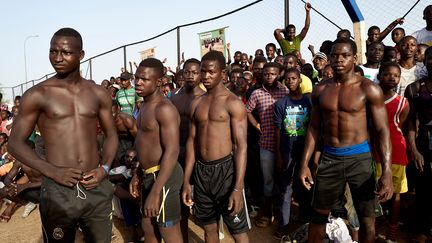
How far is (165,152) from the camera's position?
2.85m

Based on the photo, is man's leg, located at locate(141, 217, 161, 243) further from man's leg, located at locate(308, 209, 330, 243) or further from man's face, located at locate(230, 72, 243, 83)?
man's face, located at locate(230, 72, 243, 83)

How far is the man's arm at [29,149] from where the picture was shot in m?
2.23

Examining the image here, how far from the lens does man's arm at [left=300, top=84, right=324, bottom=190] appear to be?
10.9ft

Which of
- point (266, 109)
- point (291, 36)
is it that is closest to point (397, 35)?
point (291, 36)

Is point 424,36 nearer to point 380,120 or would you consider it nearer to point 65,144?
point 380,120

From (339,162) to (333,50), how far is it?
101 centimetres

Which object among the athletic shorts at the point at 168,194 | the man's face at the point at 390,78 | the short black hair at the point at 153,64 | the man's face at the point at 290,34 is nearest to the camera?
the athletic shorts at the point at 168,194

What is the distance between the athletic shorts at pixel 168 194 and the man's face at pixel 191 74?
132cm

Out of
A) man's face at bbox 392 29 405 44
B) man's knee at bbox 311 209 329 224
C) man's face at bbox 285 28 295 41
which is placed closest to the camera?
man's knee at bbox 311 209 329 224

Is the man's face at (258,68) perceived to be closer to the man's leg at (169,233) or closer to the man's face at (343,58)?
the man's face at (343,58)

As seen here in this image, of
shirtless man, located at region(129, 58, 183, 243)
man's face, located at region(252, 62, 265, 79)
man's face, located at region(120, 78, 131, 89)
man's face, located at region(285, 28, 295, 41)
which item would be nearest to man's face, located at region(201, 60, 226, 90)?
shirtless man, located at region(129, 58, 183, 243)

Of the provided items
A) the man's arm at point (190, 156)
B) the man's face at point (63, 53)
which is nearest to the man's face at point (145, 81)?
the man's arm at point (190, 156)

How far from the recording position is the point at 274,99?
4566 mm

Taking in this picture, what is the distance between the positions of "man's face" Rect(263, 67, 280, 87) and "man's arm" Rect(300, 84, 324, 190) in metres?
1.23
